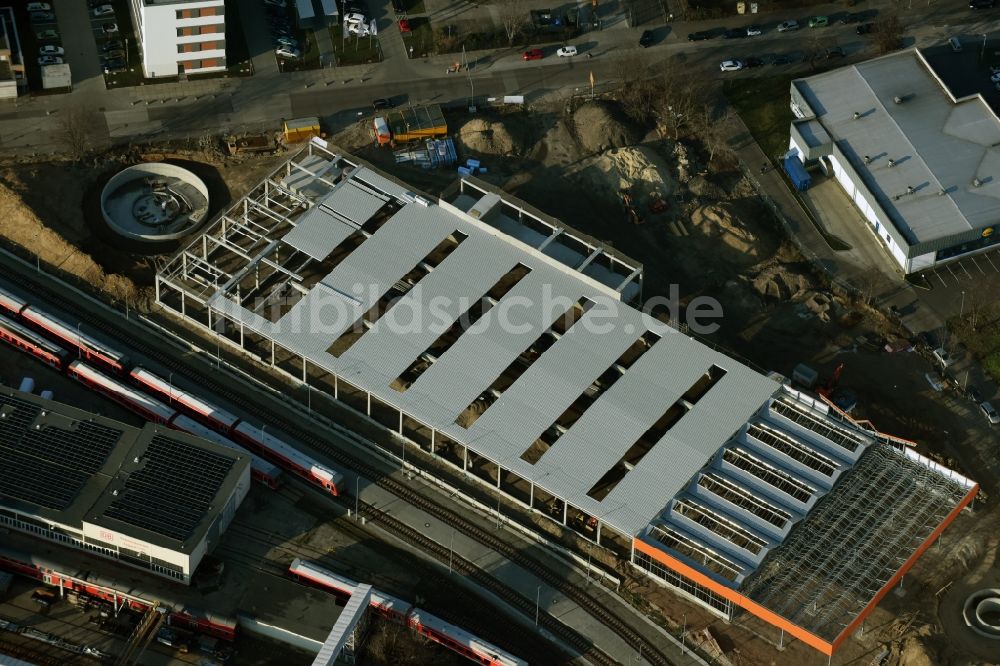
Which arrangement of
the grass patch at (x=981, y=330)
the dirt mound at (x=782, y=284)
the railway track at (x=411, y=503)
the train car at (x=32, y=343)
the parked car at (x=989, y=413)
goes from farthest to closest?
the dirt mound at (x=782, y=284), the grass patch at (x=981, y=330), the train car at (x=32, y=343), the parked car at (x=989, y=413), the railway track at (x=411, y=503)

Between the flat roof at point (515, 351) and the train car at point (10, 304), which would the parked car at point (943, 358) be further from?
the train car at point (10, 304)

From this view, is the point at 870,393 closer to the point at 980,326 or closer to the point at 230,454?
the point at 980,326

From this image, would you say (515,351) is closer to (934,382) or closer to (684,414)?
(684,414)

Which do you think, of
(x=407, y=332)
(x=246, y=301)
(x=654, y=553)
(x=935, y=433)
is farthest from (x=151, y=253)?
(x=935, y=433)

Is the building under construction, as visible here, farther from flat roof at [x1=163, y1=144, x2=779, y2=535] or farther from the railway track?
the railway track

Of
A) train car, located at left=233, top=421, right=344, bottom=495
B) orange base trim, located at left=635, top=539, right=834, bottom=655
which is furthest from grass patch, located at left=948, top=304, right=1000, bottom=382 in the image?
train car, located at left=233, top=421, right=344, bottom=495

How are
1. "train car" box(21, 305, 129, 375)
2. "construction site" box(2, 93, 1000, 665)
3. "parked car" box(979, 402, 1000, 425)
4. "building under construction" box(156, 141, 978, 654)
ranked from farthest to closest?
1. "train car" box(21, 305, 129, 375)
2. "parked car" box(979, 402, 1000, 425)
3. "building under construction" box(156, 141, 978, 654)
4. "construction site" box(2, 93, 1000, 665)

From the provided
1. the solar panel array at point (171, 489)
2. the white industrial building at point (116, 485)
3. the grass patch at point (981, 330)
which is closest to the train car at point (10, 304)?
the white industrial building at point (116, 485)
